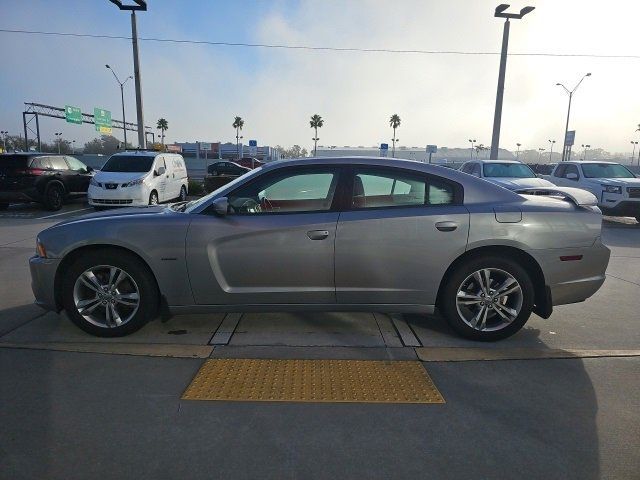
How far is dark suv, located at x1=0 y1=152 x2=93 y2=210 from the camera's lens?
1230 cm

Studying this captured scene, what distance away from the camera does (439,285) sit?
379 cm

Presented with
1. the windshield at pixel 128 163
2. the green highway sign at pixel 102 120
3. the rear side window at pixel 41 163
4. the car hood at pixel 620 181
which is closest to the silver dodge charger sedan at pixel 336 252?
the windshield at pixel 128 163

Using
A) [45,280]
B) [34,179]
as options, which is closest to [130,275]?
[45,280]

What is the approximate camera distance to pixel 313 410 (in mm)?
2783

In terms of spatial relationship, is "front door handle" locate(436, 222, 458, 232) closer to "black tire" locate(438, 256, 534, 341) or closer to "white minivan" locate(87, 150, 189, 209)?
"black tire" locate(438, 256, 534, 341)

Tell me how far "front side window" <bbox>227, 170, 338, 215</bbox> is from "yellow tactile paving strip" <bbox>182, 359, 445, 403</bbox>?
1293mm

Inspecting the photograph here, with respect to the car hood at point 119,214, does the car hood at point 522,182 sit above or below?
above

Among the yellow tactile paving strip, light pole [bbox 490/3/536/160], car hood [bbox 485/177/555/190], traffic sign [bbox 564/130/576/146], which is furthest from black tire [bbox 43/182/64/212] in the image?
traffic sign [bbox 564/130/576/146]

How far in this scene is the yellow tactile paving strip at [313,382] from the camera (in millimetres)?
2926

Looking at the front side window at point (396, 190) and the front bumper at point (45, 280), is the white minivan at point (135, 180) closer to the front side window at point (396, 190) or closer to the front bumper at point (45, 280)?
the front bumper at point (45, 280)

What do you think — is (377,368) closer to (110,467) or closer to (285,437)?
(285,437)

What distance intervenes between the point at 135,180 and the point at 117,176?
61 centimetres

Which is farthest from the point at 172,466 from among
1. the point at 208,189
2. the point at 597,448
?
the point at 208,189

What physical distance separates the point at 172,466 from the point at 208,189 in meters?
17.1
